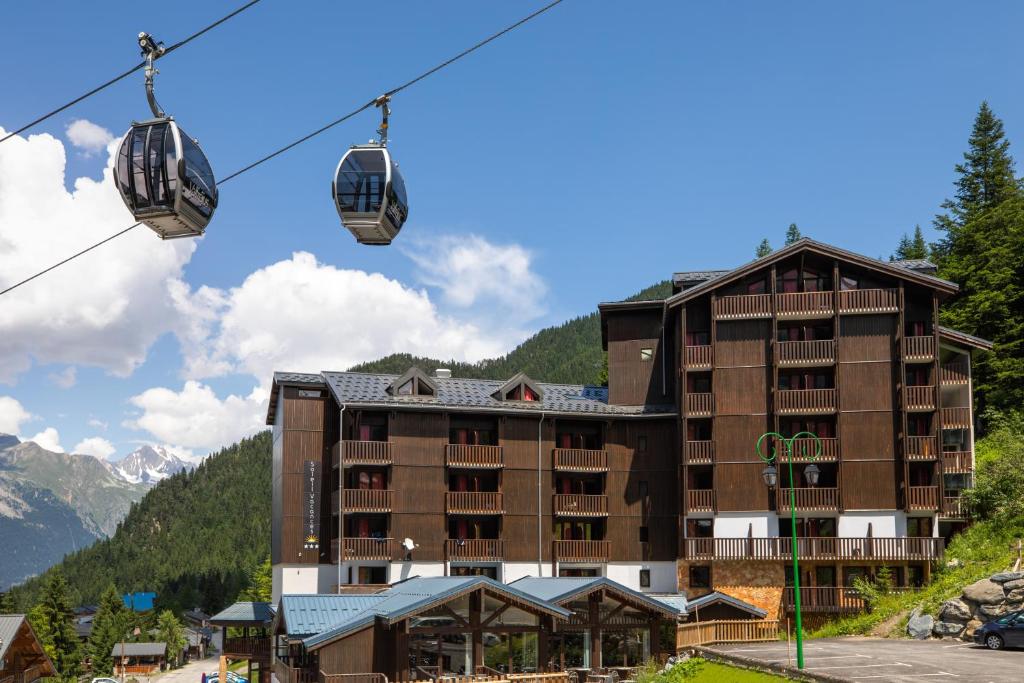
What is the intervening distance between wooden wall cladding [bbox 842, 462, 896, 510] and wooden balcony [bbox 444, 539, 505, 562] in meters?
18.0

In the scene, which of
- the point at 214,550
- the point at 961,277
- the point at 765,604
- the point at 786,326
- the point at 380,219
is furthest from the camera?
the point at 214,550

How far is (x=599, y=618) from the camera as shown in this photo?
4484cm

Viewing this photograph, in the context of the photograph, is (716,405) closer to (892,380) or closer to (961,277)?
(892,380)

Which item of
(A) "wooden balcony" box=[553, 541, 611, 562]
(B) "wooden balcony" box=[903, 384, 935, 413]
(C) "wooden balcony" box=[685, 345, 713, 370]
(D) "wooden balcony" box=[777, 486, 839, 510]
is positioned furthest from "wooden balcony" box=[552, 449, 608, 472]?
(B) "wooden balcony" box=[903, 384, 935, 413]

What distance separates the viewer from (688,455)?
5800 centimetres

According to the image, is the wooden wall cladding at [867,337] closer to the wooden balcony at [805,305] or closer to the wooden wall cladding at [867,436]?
the wooden balcony at [805,305]

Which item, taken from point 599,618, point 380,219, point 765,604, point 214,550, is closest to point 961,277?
point 765,604

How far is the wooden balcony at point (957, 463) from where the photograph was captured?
5544cm

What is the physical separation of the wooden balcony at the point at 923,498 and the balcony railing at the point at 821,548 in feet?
5.16

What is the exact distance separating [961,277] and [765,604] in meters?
29.0

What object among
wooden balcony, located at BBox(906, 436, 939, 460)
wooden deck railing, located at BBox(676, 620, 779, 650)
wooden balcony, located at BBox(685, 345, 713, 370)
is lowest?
wooden deck railing, located at BBox(676, 620, 779, 650)

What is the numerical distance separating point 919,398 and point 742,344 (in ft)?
30.1

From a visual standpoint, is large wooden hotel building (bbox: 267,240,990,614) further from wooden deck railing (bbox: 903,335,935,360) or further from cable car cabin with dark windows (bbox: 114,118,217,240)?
cable car cabin with dark windows (bbox: 114,118,217,240)

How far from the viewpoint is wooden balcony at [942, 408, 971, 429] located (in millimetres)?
56969
